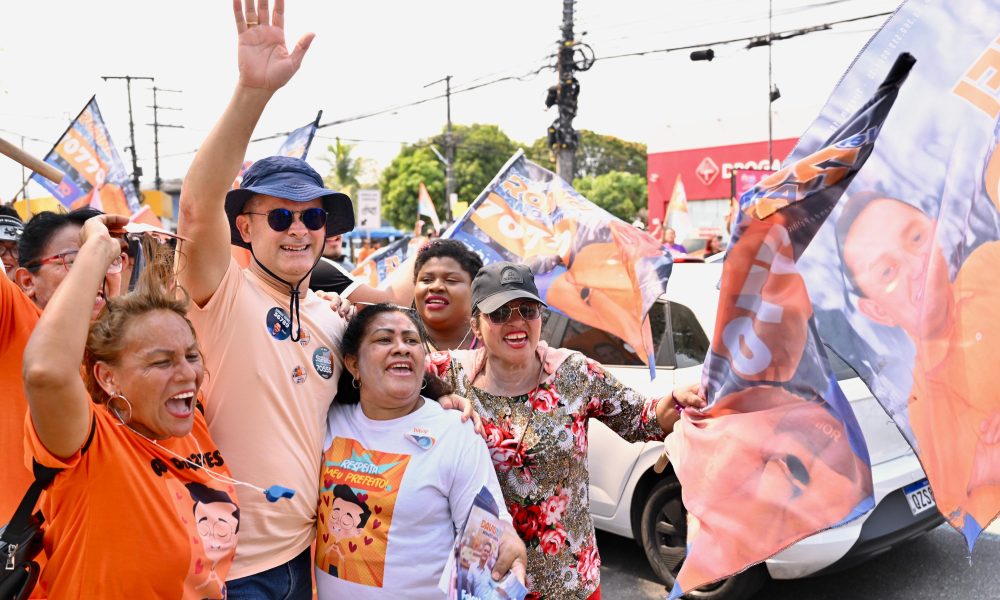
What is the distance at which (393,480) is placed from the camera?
2.09 m

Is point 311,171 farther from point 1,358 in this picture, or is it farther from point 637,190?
point 637,190

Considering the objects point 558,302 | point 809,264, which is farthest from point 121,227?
point 558,302

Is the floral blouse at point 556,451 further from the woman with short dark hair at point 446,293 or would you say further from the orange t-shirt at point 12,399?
the orange t-shirt at point 12,399

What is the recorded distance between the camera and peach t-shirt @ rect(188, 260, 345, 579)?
2055 millimetres

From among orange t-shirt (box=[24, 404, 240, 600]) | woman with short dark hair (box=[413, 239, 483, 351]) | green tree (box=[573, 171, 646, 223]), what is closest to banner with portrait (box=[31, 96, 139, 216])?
woman with short dark hair (box=[413, 239, 483, 351])

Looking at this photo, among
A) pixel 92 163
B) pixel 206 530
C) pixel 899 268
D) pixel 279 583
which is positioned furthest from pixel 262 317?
pixel 92 163

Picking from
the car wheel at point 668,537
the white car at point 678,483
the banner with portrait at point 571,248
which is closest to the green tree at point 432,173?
the banner with portrait at point 571,248

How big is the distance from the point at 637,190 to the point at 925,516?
52.2 metres

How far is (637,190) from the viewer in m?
54.9

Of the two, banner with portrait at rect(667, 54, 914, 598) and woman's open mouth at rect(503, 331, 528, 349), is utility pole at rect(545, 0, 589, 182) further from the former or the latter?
banner with portrait at rect(667, 54, 914, 598)

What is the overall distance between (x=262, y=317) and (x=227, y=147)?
49 cm

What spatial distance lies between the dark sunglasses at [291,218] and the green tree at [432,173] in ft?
151

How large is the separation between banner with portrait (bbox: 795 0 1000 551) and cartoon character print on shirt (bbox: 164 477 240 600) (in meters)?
1.63

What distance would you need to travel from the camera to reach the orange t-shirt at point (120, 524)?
162cm
